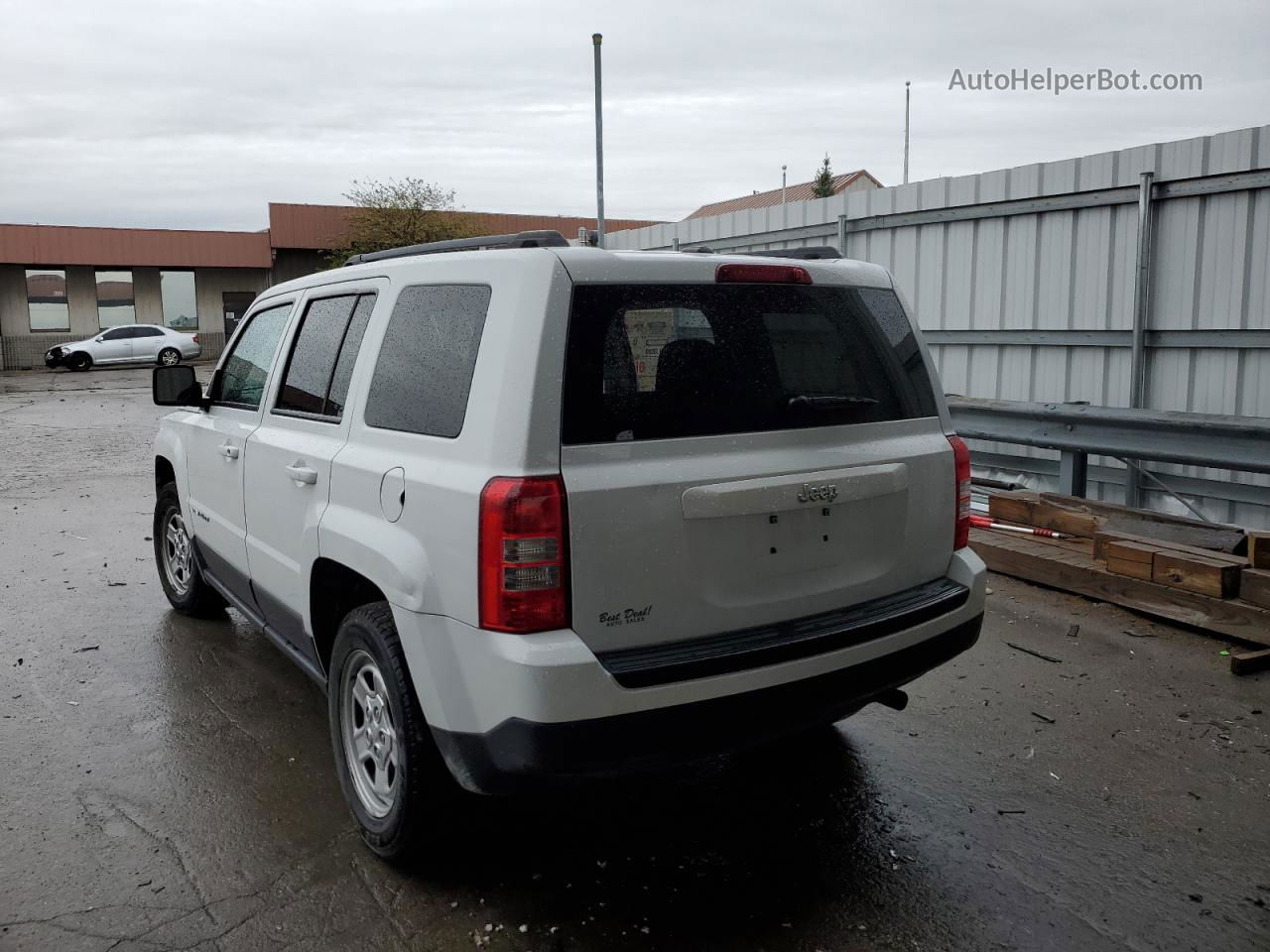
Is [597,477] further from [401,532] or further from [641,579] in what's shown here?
[401,532]

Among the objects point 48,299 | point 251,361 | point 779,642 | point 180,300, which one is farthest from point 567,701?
point 48,299

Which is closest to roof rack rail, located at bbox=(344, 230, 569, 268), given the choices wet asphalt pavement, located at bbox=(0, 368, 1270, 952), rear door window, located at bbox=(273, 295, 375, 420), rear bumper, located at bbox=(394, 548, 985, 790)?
rear door window, located at bbox=(273, 295, 375, 420)

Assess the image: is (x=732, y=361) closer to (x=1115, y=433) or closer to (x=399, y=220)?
(x=1115, y=433)

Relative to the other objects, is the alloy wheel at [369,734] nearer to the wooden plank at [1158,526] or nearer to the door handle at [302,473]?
the door handle at [302,473]

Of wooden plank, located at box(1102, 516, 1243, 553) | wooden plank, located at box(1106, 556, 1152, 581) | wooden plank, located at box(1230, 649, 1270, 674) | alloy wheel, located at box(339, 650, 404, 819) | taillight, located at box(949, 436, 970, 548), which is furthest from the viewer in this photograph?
wooden plank, located at box(1102, 516, 1243, 553)

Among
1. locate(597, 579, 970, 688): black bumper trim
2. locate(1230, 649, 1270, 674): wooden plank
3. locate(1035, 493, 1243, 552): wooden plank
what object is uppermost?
locate(597, 579, 970, 688): black bumper trim

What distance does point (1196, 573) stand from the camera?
5820mm

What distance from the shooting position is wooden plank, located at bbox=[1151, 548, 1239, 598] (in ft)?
18.7

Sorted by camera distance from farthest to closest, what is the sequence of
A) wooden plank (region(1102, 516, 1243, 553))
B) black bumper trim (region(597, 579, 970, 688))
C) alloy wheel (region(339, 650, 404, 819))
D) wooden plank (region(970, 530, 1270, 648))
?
wooden plank (region(1102, 516, 1243, 553)) < wooden plank (region(970, 530, 1270, 648)) < alloy wheel (region(339, 650, 404, 819)) < black bumper trim (region(597, 579, 970, 688))

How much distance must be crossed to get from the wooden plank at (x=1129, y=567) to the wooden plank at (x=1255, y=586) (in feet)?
1.62

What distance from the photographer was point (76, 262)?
3934cm

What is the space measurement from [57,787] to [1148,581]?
5.65 metres

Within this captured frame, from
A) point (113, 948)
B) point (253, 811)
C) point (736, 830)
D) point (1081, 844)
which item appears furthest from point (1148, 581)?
point (113, 948)

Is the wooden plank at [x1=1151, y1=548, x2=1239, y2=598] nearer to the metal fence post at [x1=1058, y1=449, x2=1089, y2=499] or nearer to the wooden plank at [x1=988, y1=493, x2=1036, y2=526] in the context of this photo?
the wooden plank at [x1=988, y1=493, x2=1036, y2=526]
